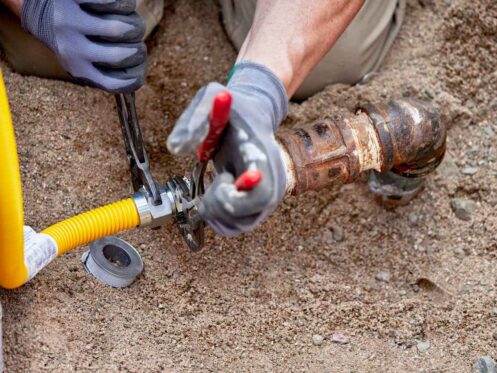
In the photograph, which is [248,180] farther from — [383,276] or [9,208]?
[383,276]

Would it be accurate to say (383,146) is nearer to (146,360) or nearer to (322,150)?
(322,150)

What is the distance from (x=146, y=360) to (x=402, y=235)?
684 millimetres

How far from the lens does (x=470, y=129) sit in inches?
78.4

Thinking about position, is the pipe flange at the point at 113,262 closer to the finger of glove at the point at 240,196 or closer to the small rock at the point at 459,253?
the finger of glove at the point at 240,196

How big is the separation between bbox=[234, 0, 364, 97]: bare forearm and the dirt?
0.92 feet

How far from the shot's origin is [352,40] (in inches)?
79.2

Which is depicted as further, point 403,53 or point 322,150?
point 403,53

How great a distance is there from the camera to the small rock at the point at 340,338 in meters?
1.62

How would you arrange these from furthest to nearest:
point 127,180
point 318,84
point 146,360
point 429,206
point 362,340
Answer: point 318,84, point 429,206, point 127,180, point 362,340, point 146,360

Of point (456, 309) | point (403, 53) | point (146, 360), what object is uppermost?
point (403, 53)

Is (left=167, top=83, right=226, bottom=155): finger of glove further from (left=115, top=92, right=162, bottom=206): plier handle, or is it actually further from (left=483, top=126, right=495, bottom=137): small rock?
(left=483, top=126, right=495, bottom=137): small rock

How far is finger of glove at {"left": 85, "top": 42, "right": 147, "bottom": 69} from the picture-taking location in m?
1.57

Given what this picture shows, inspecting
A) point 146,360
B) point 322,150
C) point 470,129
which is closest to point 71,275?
point 146,360

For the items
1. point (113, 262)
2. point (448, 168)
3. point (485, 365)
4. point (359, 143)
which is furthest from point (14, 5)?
point (485, 365)
